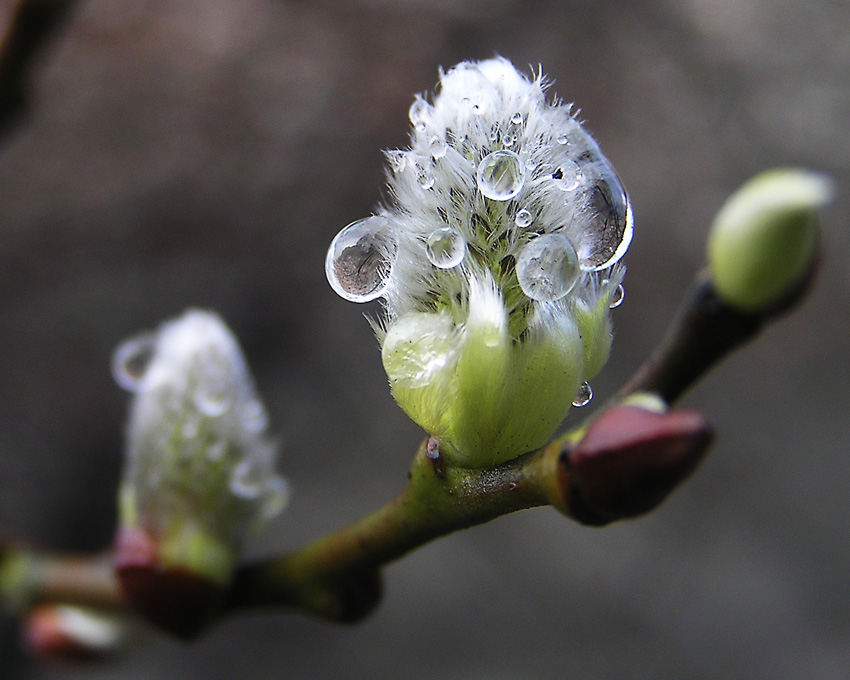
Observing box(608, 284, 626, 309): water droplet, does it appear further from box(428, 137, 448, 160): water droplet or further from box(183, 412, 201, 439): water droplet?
box(183, 412, 201, 439): water droplet

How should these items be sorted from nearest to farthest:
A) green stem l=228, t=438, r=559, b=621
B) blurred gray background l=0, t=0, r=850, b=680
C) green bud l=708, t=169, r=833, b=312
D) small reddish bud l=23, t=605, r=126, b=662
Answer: green bud l=708, t=169, r=833, b=312 → green stem l=228, t=438, r=559, b=621 → small reddish bud l=23, t=605, r=126, b=662 → blurred gray background l=0, t=0, r=850, b=680

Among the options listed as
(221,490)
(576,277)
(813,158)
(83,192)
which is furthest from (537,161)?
(813,158)

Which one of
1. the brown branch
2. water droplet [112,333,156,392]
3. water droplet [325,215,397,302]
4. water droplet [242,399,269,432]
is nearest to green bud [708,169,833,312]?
water droplet [325,215,397,302]

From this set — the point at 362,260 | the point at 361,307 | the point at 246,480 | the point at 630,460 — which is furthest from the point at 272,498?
the point at 361,307

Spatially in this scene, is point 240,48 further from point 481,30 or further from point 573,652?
point 573,652

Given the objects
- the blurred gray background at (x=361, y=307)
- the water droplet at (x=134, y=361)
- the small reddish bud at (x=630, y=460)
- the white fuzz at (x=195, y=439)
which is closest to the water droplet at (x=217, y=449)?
the white fuzz at (x=195, y=439)

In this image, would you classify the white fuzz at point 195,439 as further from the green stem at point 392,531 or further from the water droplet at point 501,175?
the water droplet at point 501,175
